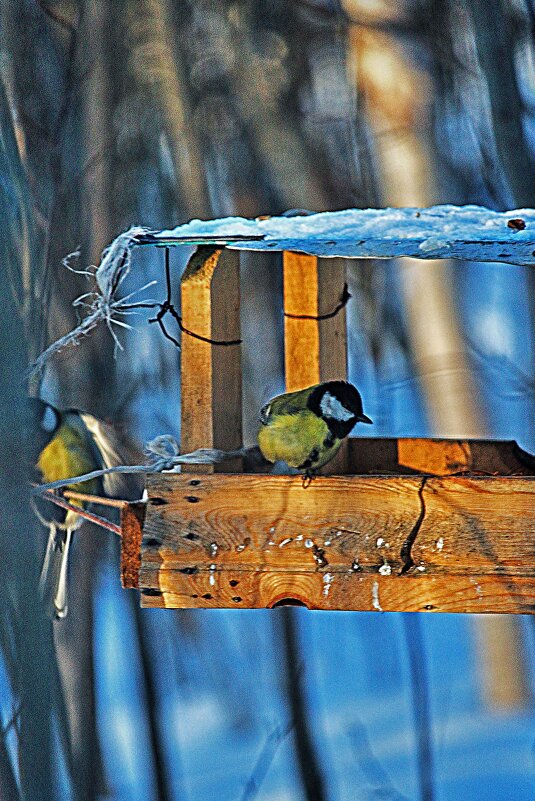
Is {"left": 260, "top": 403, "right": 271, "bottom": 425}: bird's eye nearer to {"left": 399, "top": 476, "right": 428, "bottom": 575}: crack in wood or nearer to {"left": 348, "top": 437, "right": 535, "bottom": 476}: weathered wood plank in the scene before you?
{"left": 348, "top": 437, "right": 535, "bottom": 476}: weathered wood plank

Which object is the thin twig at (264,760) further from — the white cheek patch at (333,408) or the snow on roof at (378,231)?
the snow on roof at (378,231)

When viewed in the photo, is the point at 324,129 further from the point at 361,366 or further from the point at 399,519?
the point at 399,519

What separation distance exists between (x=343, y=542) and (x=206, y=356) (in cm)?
49

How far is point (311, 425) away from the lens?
210cm

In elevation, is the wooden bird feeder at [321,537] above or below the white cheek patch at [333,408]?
below

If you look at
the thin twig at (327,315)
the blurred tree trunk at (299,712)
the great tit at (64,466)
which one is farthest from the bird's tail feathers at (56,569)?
the blurred tree trunk at (299,712)

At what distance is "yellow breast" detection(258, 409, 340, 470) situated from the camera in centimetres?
210

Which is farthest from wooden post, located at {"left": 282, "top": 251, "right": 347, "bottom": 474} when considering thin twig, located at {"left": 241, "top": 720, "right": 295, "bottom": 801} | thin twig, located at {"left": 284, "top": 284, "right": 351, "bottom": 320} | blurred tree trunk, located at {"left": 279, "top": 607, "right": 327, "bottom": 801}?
thin twig, located at {"left": 241, "top": 720, "right": 295, "bottom": 801}

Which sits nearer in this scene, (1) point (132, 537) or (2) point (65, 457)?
(1) point (132, 537)

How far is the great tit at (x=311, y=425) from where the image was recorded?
6.90 feet

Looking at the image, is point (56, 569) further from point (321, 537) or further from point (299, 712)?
point (299, 712)

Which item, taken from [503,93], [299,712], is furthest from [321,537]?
[299,712]

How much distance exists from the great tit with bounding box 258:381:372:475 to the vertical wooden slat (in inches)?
5.0

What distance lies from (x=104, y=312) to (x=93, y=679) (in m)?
2.75
